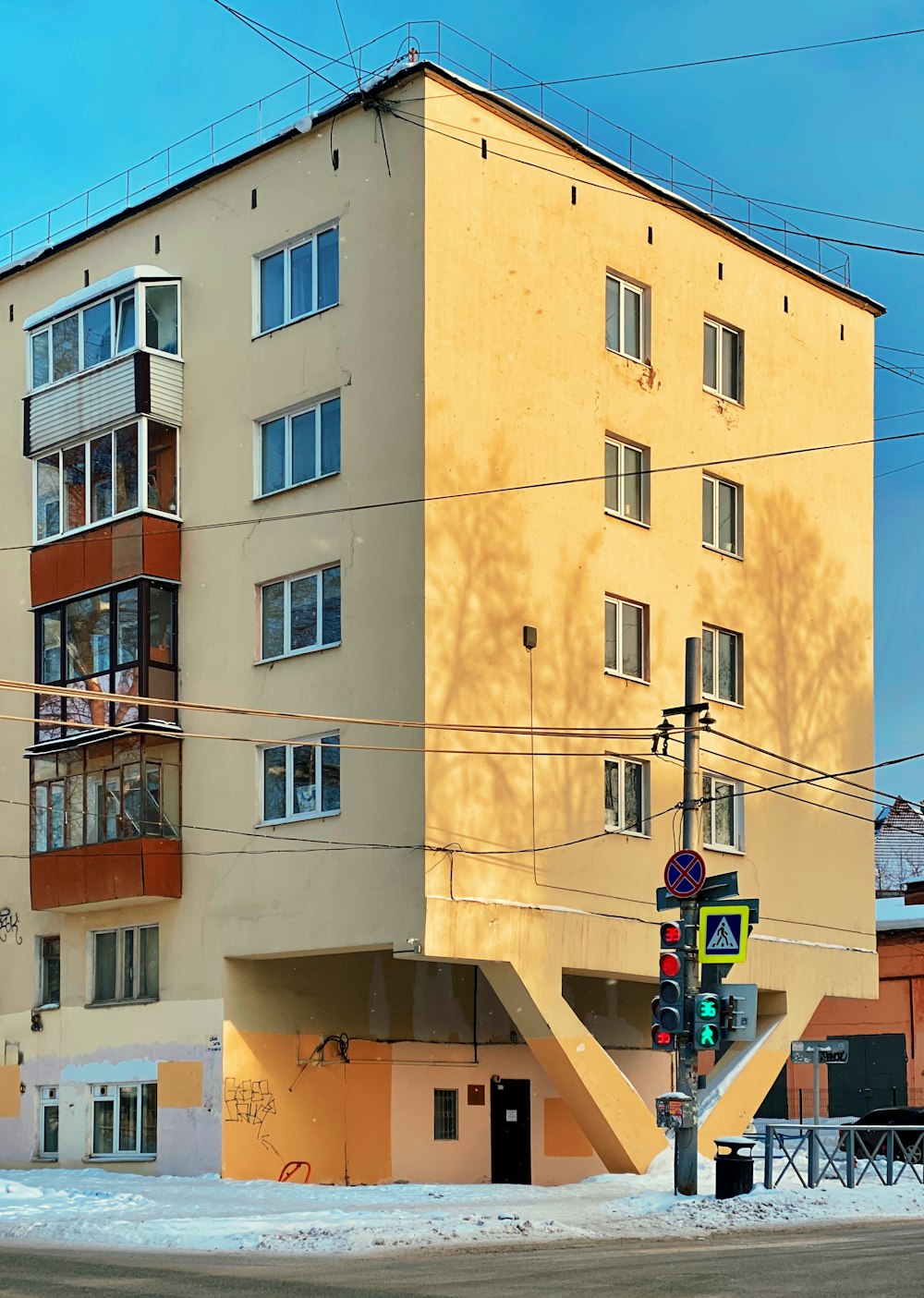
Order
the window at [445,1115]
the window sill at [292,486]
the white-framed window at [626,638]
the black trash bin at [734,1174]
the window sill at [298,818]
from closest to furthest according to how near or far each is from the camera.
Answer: the black trash bin at [734,1174] < the window sill at [298,818] < the window sill at [292,486] < the white-framed window at [626,638] < the window at [445,1115]

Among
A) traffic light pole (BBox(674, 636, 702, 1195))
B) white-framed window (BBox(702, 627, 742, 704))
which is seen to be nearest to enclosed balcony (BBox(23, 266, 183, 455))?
white-framed window (BBox(702, 627, 742, 704))

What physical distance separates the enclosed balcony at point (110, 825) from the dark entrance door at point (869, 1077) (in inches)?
807

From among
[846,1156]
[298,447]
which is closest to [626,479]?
[298,447]

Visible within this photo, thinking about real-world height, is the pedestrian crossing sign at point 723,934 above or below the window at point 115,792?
below

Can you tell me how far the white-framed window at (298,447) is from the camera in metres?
30.0

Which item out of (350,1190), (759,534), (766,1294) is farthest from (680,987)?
(759,534)

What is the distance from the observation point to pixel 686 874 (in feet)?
77.6

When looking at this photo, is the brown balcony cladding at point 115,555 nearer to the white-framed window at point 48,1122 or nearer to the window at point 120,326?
the window at point 120,326

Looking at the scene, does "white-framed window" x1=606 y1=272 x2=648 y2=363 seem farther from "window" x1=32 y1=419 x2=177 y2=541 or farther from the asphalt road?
the asphalt road

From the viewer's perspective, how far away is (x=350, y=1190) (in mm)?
26234

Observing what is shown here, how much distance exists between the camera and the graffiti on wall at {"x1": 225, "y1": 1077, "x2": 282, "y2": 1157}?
94.1 feet

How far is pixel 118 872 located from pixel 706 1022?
11.5 m

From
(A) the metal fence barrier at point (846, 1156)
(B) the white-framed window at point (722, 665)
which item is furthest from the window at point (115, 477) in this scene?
(A) the metal fence barrier at point (846, 1156)

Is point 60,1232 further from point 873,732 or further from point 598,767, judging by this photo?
point 873,732
